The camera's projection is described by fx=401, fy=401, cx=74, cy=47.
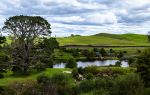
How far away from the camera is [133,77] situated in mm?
68250

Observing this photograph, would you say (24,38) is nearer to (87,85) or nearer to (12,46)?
(12,46)

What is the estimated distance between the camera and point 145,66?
250ft

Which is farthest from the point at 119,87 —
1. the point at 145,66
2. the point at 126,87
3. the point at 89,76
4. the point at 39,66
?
the point at 39,66

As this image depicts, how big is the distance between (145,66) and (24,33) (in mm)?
30962

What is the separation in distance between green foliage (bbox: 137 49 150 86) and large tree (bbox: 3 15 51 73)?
1034 inches

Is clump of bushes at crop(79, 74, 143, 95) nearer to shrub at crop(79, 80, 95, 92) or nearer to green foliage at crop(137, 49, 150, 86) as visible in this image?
shrub at crop(79, 80, 95, 92)

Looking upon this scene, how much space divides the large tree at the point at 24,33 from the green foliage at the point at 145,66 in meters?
26.3

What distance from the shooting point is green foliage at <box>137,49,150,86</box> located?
76000mm

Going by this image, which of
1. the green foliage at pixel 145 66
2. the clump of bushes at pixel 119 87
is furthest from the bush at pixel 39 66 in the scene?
the green foliage at pixel 145 66

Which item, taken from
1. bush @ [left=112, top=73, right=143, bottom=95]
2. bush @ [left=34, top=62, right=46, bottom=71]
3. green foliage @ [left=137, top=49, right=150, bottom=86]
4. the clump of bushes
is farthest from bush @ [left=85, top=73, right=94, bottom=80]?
bush @ [left=34, top=62, right=46, bottom=71]

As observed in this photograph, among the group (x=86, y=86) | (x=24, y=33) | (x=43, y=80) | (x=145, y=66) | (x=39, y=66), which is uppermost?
(x=24, y=33)

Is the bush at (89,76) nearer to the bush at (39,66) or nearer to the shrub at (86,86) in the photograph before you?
the shrub at (86,86)

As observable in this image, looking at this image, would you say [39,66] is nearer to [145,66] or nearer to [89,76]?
[89,76]

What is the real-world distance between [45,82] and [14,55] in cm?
2518
